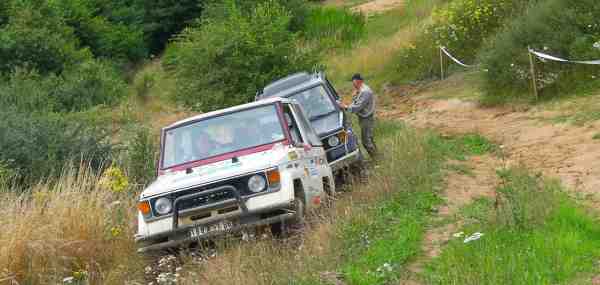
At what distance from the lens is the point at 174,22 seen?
54.4m

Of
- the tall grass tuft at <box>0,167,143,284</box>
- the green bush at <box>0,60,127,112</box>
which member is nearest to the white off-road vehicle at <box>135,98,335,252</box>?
the tall grass tuft at <box>0,167,143,284</box>

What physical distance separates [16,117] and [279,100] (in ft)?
24.6

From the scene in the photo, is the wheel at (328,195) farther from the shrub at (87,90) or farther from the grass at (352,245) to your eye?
the shrub at (87,90)

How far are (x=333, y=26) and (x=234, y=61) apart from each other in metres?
22.5

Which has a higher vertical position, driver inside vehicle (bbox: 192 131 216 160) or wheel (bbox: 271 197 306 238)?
driver inside vehicle (bbox: 192 131 216 160)

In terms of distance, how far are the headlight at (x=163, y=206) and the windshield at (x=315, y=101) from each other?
17.7ft

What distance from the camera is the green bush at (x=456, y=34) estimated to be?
77.5ft

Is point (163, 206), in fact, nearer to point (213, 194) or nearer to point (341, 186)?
point (213, 194)

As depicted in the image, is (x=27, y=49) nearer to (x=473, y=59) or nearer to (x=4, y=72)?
(x=4, y=72)

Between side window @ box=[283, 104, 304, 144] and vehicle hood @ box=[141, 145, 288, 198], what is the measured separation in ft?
1.90

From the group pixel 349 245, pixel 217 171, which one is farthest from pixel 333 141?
pixel 349 245

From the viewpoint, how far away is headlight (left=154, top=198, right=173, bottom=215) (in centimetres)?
888

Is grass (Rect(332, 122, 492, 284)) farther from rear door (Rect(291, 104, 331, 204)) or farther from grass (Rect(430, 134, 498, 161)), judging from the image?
grass (Rect(430, 134, 498, 161))

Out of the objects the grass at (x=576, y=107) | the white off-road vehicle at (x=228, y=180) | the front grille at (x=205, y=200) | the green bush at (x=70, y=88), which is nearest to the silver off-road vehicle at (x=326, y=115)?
the white off-road vehicle at (x=228, y=180)
